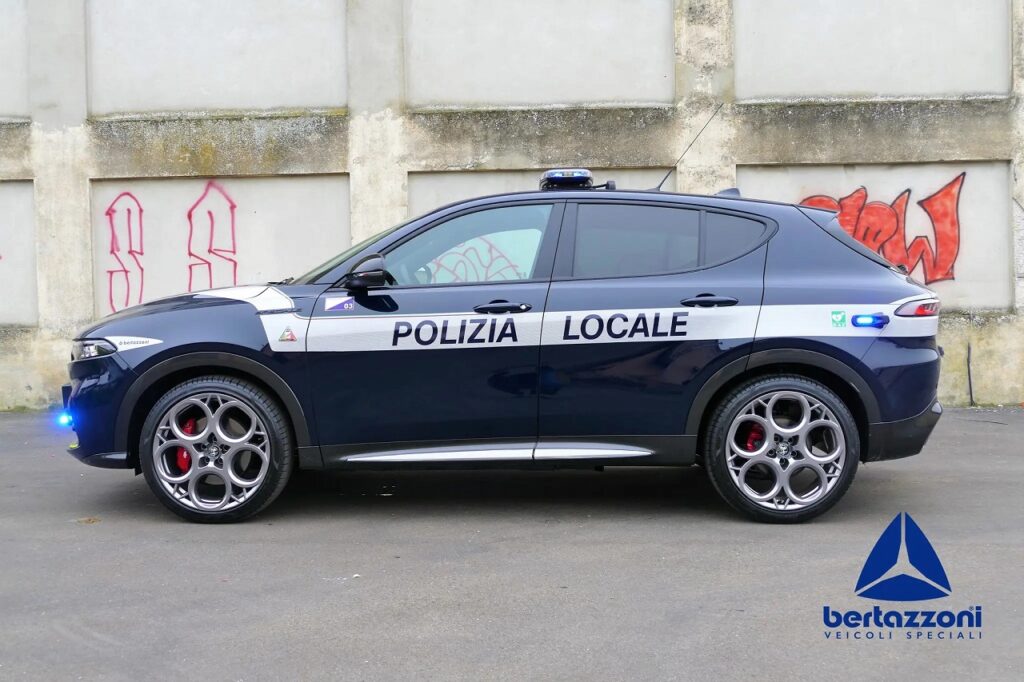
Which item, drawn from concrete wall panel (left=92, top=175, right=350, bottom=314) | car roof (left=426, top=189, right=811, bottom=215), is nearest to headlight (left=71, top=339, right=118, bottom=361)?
car roof (left=426, top=189, right=811, bottom=215)

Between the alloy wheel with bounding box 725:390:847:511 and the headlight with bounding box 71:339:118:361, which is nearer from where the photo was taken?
the alloy wheel with bounding box 725:390:847:511

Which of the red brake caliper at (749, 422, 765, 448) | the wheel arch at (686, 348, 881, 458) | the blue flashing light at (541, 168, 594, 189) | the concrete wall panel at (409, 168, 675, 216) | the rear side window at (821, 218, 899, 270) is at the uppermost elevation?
the concrete wall panel at (409, 168, 675, 216)

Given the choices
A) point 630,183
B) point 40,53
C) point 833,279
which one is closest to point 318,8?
point 40,53

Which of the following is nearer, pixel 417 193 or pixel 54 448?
pixel 54 448

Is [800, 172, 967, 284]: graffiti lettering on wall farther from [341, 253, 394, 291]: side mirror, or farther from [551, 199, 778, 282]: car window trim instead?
[341, 253, 394, 291]: side mirror

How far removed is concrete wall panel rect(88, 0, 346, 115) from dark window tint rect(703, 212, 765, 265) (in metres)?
6.17

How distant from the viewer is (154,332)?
5.61 meters

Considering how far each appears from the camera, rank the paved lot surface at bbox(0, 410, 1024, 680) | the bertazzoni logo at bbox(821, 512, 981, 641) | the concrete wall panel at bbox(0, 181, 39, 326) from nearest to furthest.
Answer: the paved lot surface at bbox(0, 410, 1024, 680) < the bertazzoni logo at bbox(821, 512, 981, 641) < the concrete wall panel at bbox(0, 181, 39, 326)

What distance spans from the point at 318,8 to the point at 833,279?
7.10 m

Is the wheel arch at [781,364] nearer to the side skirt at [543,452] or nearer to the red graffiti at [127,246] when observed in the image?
the side skirt at [543,452]

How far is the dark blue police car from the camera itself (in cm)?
552

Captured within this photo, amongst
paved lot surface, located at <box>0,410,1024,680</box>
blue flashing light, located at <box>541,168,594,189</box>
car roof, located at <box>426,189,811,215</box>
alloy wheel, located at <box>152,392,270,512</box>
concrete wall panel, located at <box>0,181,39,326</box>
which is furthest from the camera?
concrete wall panel, located at <box>0,181,39,326</box>

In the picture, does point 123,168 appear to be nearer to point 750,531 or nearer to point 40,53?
point 40,53

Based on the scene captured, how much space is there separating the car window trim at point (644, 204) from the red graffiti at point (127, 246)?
6.65 m
